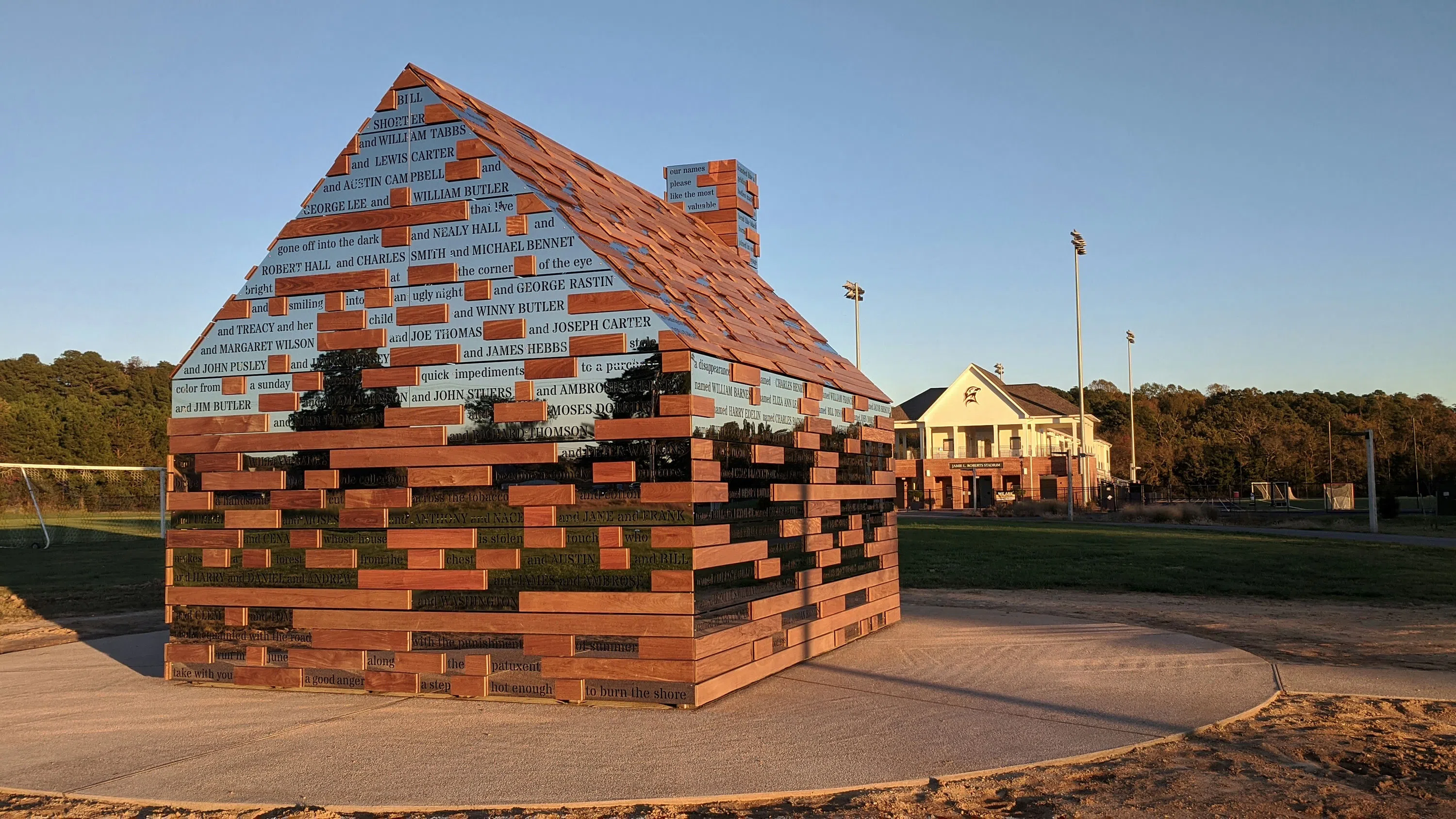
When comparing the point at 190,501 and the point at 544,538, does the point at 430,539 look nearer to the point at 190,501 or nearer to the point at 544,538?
the point at 544,538

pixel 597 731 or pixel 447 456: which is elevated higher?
pixel 447 456

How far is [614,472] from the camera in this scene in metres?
7.44

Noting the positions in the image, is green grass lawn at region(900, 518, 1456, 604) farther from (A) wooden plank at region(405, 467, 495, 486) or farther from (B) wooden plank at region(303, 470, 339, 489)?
(B) wooden plank at region(303, 470, 339, 489)

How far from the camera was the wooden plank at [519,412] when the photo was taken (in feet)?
25.4

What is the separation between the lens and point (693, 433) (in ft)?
24.1

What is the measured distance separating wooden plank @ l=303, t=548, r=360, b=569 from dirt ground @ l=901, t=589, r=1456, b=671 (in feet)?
27.2

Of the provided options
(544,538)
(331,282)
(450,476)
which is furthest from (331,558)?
(331,282)

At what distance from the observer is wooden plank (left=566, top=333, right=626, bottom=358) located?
7.63 meters

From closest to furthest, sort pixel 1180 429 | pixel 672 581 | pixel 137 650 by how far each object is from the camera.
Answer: pixel 672 581
pixel 137 650
pixel 1180 429

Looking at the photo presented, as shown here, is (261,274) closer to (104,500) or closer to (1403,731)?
(1403,731)

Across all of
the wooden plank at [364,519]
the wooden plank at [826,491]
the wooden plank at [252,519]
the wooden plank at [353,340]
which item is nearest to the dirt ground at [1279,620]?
the wooden plank at [826,491]

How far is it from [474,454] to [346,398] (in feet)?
4.43

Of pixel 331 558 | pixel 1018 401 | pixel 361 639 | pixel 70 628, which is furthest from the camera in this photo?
pixel 1018 401

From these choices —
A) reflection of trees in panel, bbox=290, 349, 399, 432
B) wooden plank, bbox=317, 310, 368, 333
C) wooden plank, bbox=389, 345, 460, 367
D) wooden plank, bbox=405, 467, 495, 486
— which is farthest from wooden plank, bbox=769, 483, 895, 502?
wooden plank, bbox=317, 310, 368, 333
